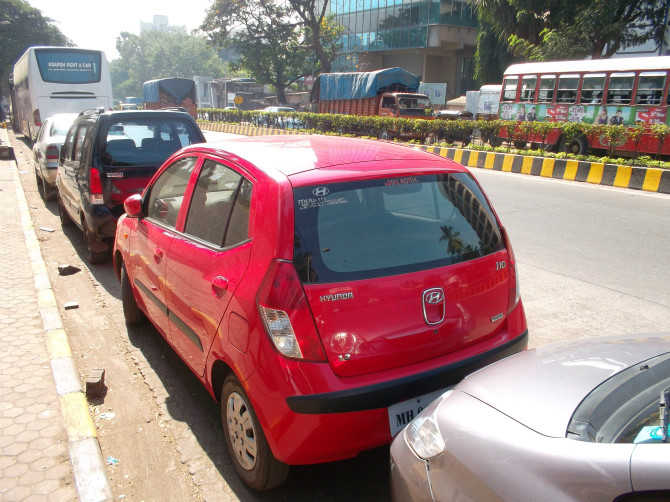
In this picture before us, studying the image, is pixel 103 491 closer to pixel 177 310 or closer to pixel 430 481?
pixel 177 310

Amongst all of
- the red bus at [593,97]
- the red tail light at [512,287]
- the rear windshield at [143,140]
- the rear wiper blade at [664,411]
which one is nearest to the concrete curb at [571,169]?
the red bus at [593,97]

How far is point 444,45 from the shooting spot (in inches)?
1652

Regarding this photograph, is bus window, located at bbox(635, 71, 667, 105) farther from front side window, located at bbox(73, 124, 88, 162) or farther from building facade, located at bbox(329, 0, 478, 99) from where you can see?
building facade, located at bbox(329, 0, 478, 99)

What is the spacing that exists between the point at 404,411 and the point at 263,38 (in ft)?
150

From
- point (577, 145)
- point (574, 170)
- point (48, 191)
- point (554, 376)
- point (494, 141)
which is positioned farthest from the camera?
point (494, 141)

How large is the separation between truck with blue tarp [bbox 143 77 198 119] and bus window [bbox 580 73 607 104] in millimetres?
23274

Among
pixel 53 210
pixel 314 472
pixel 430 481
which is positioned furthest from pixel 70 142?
pixel 430 481

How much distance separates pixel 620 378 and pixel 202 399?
8.62 feet

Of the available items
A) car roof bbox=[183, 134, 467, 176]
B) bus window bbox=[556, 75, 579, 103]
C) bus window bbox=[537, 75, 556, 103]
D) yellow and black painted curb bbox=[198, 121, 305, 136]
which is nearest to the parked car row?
car roof bbox=[183, 134, 467, 176]

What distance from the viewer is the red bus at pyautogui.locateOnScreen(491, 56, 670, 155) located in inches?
564

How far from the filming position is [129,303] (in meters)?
4.51

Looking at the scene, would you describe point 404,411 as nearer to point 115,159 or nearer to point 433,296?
point 433,296

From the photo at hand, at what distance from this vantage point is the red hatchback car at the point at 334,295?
7.29 ft

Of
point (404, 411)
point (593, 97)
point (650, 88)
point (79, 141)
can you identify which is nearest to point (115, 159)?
point (79, 141)
